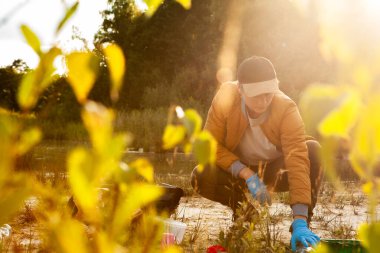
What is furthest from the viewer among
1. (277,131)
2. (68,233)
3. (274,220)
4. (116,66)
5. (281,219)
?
(281,219)

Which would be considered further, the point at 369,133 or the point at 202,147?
the point at 202,147

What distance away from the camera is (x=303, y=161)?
387cm

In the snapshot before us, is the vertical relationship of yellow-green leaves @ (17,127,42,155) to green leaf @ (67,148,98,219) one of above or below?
above

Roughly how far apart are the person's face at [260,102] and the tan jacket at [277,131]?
12 cm

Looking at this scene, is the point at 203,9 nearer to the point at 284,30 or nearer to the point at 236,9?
the point at 236,9

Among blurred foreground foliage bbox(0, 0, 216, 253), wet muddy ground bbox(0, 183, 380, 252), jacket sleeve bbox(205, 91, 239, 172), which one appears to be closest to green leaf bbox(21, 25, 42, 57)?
blurred foreground foliage bbox(0, 0, 216, 253)

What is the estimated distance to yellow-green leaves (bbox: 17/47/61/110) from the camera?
0.65 m

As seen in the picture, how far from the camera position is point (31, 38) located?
25.1 inches

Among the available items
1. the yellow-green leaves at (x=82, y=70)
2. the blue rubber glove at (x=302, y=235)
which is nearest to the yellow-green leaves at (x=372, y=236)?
the yellow-green leaves at (x=82, y=70)

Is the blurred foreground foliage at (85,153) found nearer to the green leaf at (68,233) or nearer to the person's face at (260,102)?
the green leaf at (68,233)

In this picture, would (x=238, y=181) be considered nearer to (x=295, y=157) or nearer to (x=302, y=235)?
(x=295, y=157)

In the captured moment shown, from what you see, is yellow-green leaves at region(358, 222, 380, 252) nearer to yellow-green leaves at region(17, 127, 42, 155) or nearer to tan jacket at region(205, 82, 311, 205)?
yellow-green leaves at region(17, 127, 42, 155)

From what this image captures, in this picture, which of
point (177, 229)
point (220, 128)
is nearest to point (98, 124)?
point (177, 229)

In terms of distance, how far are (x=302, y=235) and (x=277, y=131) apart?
0.98 meters
